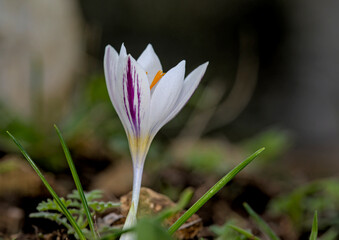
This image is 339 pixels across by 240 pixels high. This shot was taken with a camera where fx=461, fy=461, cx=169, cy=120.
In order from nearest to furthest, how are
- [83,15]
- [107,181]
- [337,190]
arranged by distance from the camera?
[337,190], [107,181], [83,15]

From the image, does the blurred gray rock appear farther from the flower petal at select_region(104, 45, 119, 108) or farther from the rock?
the flower petal at select_region(104, 45, 119, 108)

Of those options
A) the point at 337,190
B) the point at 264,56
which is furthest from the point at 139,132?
the point at 264,56

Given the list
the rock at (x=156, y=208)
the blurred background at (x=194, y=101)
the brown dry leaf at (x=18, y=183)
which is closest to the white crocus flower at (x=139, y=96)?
the rock at (x=156, y=208)

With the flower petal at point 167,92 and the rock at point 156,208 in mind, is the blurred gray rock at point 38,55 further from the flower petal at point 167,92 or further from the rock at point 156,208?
the flower petal at point 167,92

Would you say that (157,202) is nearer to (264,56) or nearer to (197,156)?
(197,156)

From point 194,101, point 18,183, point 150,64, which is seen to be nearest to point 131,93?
point 150,64

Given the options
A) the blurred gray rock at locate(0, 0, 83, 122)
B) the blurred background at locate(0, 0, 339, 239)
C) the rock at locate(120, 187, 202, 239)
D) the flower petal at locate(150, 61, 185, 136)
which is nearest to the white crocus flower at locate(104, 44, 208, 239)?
the flower petal at locate(150, 61, 185, 136)

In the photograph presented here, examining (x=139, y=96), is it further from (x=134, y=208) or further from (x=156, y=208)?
(x=156, y=208)
